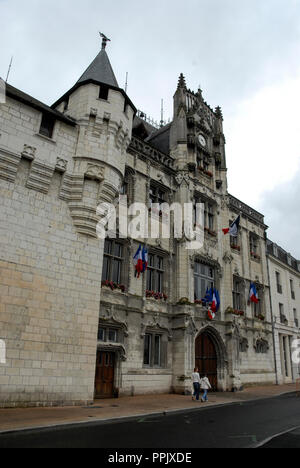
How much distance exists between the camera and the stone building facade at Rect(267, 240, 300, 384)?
96.2ft

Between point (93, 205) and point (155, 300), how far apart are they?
713 cm

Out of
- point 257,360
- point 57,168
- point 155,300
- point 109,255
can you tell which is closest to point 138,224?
point 109,255

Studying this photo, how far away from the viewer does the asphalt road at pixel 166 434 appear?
7.05 metres

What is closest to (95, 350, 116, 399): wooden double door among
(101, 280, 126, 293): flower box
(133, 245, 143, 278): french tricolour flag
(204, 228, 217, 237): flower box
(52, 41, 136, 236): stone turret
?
(101, 280, 126, 293): flower box

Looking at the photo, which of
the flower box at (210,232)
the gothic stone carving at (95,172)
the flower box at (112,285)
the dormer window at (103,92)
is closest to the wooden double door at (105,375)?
the flower box at (112,285)

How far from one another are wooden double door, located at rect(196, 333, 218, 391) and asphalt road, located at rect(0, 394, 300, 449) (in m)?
9.17

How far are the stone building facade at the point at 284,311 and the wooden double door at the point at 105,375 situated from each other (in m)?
17.3

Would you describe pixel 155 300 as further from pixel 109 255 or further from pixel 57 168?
pixel 57 168

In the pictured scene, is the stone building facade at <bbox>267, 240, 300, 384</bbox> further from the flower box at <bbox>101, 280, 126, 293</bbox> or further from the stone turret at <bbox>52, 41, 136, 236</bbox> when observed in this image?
the stone turret at <bbox>52, 41, 136, 236</bbox>

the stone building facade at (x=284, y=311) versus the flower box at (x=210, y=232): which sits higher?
the flower box at (x=210, y=232)

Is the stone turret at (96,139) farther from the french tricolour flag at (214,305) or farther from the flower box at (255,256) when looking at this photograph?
the flower box at (255,256)

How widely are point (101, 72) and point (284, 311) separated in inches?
1024

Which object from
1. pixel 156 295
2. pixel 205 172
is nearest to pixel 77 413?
pixel 156 295

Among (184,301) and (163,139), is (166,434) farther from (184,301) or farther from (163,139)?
(163,139)
